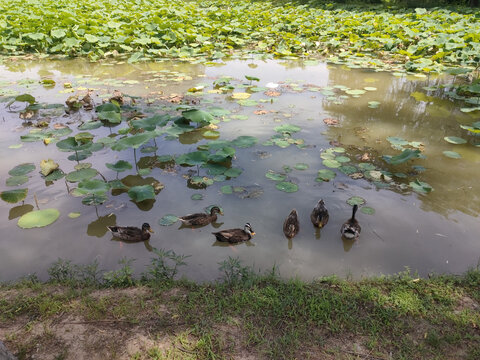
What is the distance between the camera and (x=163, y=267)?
2.68 m

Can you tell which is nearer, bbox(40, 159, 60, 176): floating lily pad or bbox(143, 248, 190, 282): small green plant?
bbox(143, 248, 190, 282): small green plant

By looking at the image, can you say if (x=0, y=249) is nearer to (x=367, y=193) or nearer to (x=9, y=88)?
(x=367, y=193)

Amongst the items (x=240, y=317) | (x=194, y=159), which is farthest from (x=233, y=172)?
(x=240, y=317)

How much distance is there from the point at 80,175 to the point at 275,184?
2.21m

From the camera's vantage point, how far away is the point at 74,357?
80.2 inches

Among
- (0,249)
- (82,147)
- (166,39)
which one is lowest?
(0,249)

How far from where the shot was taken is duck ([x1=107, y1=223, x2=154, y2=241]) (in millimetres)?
3018

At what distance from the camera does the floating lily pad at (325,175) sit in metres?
3.92

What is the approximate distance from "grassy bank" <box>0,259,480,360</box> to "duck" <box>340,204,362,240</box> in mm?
501

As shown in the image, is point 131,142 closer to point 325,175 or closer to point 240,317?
point 325,175

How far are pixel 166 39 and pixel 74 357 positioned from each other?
10259 mm

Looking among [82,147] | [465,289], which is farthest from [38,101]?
[465,289]

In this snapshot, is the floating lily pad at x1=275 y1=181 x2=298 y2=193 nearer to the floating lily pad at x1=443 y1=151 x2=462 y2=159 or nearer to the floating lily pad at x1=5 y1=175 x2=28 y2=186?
the floating lily pad at x1=443 y1=151 x2=462 y2=159

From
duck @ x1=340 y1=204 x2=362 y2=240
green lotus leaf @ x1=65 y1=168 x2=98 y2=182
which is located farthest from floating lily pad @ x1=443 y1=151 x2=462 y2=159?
green lotus leaf @ x1=65 y1=168 x2=98 y2=182
